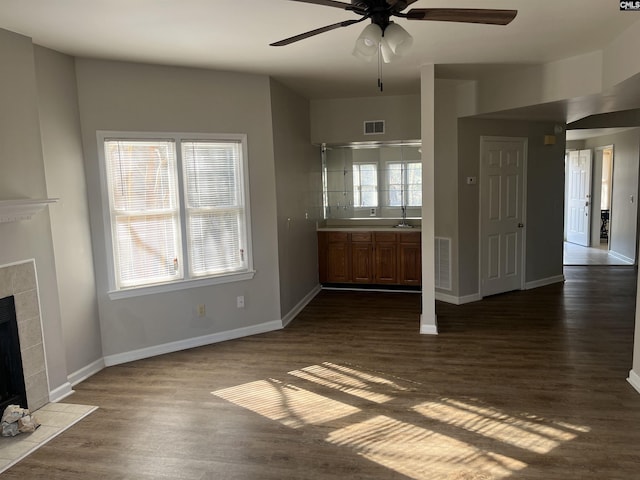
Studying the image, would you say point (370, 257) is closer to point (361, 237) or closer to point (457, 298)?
point (361, 237)

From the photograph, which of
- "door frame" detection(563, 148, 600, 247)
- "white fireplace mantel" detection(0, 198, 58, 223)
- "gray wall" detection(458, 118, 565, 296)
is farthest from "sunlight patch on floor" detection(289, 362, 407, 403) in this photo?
"door frame" detection(563, 148, 600, 247)

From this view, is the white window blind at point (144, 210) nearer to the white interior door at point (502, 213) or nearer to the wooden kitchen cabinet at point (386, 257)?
the wooden kitchen cabinet at point (386, 257)

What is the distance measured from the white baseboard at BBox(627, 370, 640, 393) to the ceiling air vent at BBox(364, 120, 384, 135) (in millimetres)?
3912

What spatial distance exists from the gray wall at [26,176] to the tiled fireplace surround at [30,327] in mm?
60

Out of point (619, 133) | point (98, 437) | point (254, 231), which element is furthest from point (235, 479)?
point (619, 133)

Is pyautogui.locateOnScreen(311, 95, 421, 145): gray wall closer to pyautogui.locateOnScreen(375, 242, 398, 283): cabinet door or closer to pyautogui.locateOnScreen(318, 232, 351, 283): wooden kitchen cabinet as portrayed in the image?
pyautogui.locateOnScreen(318, 232, 351, 283): wooden kitchen cabinet

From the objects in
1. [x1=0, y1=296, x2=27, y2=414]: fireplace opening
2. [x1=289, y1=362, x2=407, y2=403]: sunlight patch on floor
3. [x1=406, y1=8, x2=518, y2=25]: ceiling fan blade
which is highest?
[x1=406, y1=8, x2=518, y2=25]: ceiling fan blade

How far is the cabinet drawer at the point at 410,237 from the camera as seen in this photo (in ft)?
20.4

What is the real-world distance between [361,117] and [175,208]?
2.96 meters

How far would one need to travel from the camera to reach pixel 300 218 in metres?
5.81

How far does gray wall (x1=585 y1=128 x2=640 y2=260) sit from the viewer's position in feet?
25.6

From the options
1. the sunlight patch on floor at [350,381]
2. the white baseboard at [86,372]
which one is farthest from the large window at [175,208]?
the sunlight patch on floor at [350,381]

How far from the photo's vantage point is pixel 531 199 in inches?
247

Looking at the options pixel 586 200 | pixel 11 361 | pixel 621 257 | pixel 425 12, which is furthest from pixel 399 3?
pixel 586 200
